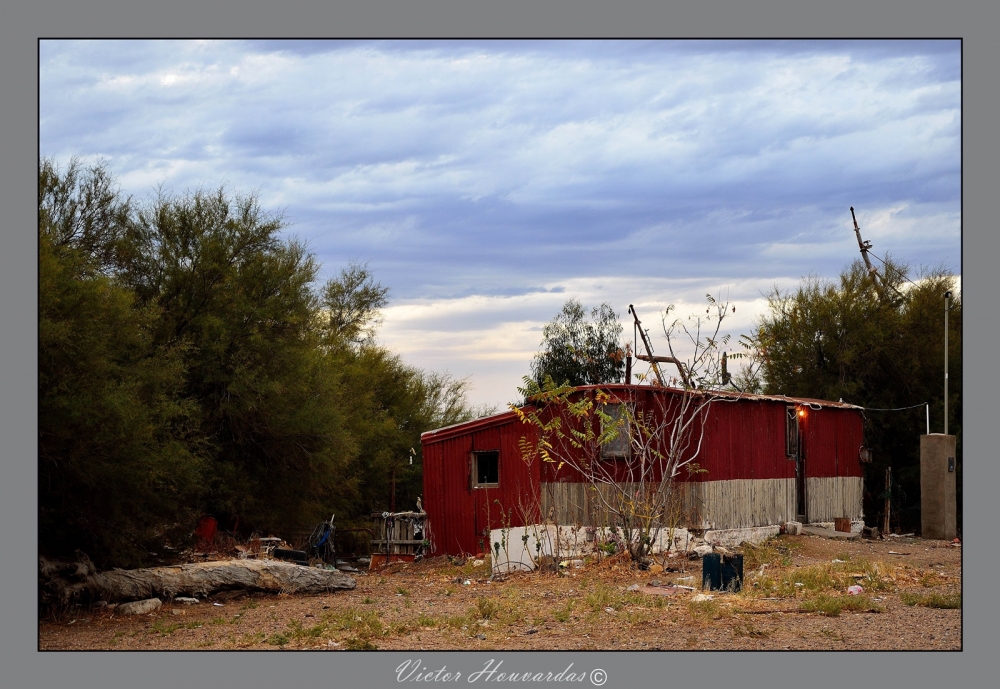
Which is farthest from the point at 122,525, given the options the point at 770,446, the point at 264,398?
the point at 770,446

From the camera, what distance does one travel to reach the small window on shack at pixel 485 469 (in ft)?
67.7

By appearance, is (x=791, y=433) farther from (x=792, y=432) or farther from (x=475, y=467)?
(x=475, y=467)

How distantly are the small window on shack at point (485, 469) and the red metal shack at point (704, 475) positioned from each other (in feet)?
0.07

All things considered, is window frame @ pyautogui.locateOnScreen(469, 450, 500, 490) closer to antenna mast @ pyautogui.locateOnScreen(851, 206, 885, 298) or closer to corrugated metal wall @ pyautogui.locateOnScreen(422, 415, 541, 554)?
corrugated metal wall @ pyautogui.locateOnScreen(422, 415, 541, 554)

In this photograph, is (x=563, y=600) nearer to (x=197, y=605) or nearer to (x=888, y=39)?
(x=197, y=605)

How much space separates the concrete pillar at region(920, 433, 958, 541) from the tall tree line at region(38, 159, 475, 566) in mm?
12494

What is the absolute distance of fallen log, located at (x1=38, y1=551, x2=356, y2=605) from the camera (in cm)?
1310

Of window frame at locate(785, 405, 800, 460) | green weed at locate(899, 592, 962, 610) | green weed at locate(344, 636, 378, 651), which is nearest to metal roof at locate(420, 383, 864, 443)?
window frame at locate(785, 405, 800, 460)

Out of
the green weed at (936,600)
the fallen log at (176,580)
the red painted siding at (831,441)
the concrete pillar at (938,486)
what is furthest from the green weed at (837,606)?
the concrete pillar at (938,486)

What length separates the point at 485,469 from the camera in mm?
20875

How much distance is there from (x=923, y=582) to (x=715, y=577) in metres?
2.94

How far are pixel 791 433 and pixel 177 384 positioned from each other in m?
12.3

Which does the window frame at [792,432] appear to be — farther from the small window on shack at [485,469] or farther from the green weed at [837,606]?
→ the green weed at [837,606]

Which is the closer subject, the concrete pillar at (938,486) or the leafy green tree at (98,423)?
the leafy green tree at (98,423)
